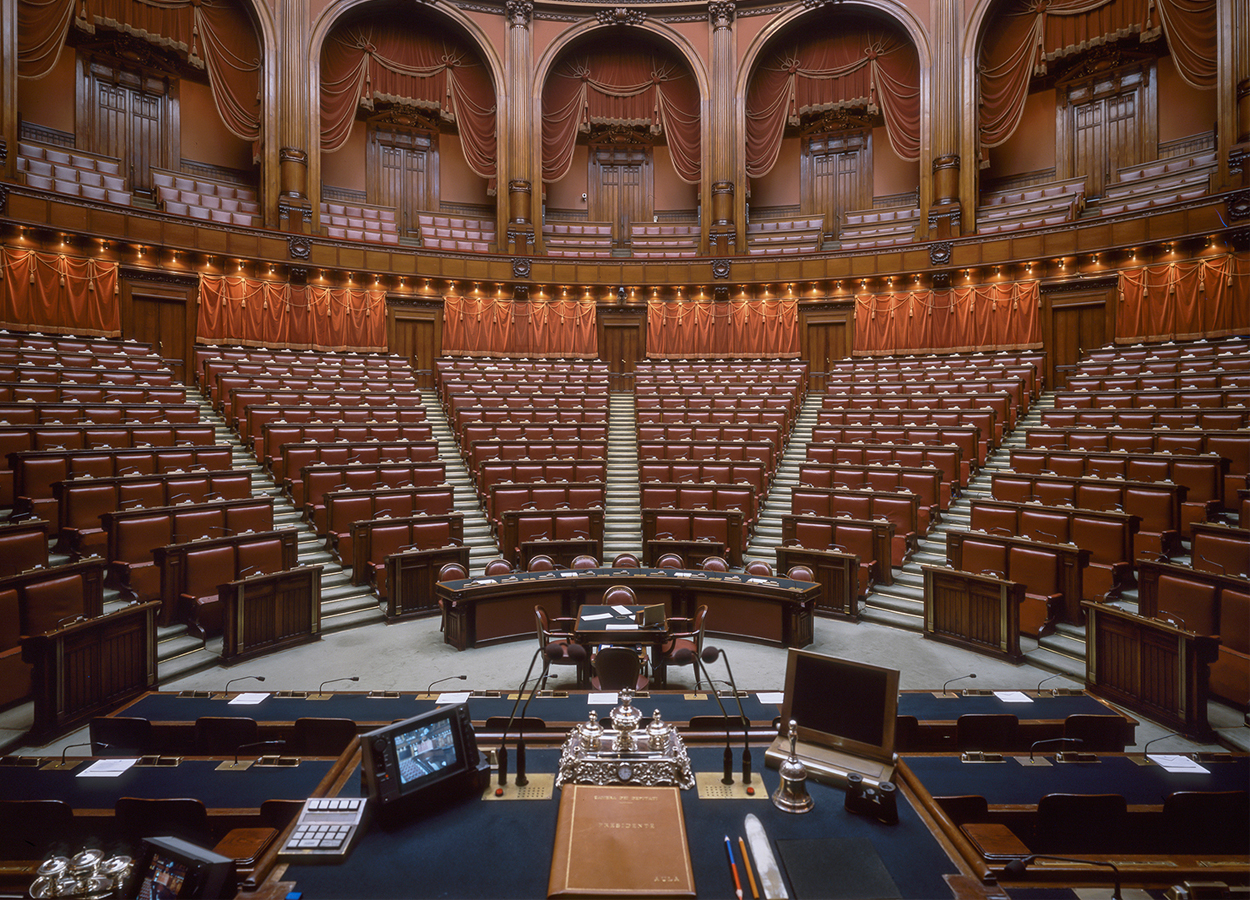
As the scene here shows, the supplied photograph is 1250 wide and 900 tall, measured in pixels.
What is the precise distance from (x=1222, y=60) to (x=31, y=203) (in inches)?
751

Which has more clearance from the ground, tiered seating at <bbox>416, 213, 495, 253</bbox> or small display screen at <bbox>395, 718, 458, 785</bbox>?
tiered seating at <bbox>416, 213, 495, 253</bbox>

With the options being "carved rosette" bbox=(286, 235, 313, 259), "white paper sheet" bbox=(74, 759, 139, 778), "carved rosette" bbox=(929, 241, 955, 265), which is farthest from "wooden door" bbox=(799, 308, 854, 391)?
"white paper sheet" bbox=(74, 759, 139, 778)

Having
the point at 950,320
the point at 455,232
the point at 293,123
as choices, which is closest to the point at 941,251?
the point at 950,320

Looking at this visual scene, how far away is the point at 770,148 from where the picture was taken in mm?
14195

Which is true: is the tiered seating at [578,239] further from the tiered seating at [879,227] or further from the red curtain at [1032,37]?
the red curtain at [1032,37]

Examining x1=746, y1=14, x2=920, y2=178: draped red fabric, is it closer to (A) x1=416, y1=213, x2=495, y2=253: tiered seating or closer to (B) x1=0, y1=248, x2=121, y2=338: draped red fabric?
(A) x1=416, y1=213, x2=495, y2=253: tiered seating

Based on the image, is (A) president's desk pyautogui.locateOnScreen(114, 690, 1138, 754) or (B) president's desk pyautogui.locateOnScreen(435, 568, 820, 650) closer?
(A) president's desk pyautogui.locateOnScreen(114, 690, 1138, 754)

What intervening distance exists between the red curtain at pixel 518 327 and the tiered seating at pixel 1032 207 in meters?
8.34

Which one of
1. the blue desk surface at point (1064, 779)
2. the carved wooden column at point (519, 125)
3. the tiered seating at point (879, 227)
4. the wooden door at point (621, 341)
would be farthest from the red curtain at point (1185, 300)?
the carved wooden column at point (519, 125)

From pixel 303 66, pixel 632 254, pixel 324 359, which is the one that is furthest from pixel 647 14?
pixel 324 359

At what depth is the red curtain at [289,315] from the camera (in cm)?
1127

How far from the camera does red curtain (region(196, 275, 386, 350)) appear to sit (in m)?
11.3

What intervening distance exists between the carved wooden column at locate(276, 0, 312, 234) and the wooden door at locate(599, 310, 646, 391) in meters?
6.35

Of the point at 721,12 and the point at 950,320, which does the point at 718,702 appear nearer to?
the point at 950,320
